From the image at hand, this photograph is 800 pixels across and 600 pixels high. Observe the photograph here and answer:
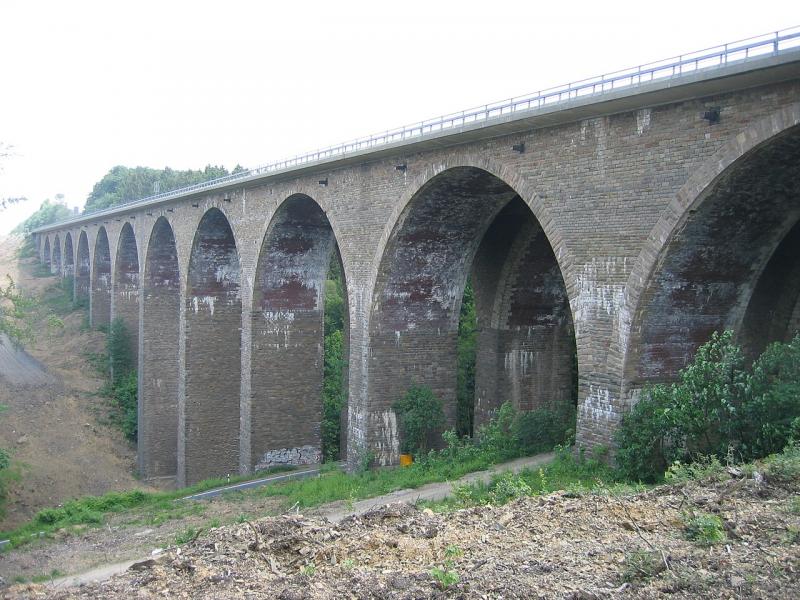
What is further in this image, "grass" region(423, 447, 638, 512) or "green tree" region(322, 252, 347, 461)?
"green tree" region(322, 252, 347, 461)

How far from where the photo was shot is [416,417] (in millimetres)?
16344

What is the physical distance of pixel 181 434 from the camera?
24.1 metres

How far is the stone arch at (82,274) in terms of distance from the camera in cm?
4575

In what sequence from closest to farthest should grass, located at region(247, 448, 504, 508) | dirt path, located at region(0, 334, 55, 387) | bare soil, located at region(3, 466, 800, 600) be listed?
bare soil, located at region(3, 466, 800, 600) < grass, located at region(247, 448, 504, 508) < dirt path, located at region(0, 334, 55, 387)

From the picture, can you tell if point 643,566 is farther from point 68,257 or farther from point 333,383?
point 68,257

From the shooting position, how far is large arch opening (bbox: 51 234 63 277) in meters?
54.9

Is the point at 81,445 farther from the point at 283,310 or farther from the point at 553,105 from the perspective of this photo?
the point at 553,105

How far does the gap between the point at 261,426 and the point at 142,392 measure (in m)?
9.42

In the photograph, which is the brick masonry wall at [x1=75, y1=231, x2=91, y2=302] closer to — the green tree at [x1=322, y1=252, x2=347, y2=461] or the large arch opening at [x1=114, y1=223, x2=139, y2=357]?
the large arch opening at [x1=114, y1=223, x2=139, y2=357]

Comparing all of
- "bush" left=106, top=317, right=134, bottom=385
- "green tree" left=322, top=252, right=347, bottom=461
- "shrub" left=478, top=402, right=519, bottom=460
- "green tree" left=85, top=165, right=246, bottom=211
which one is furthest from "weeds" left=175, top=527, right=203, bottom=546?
"green tree" left=85, top=165, right=246, bottom=211

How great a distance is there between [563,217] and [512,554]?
20.2ft

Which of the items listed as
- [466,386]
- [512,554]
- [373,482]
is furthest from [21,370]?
[512,554]

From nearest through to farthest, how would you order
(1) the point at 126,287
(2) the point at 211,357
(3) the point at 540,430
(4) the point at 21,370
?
1. (3) the point at 540,430
2. (2) the point at 211,357
3. (4) the point at 21,370
4. (1) the point at 126,287

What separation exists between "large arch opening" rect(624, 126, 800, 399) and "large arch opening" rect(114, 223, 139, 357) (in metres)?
28.4
